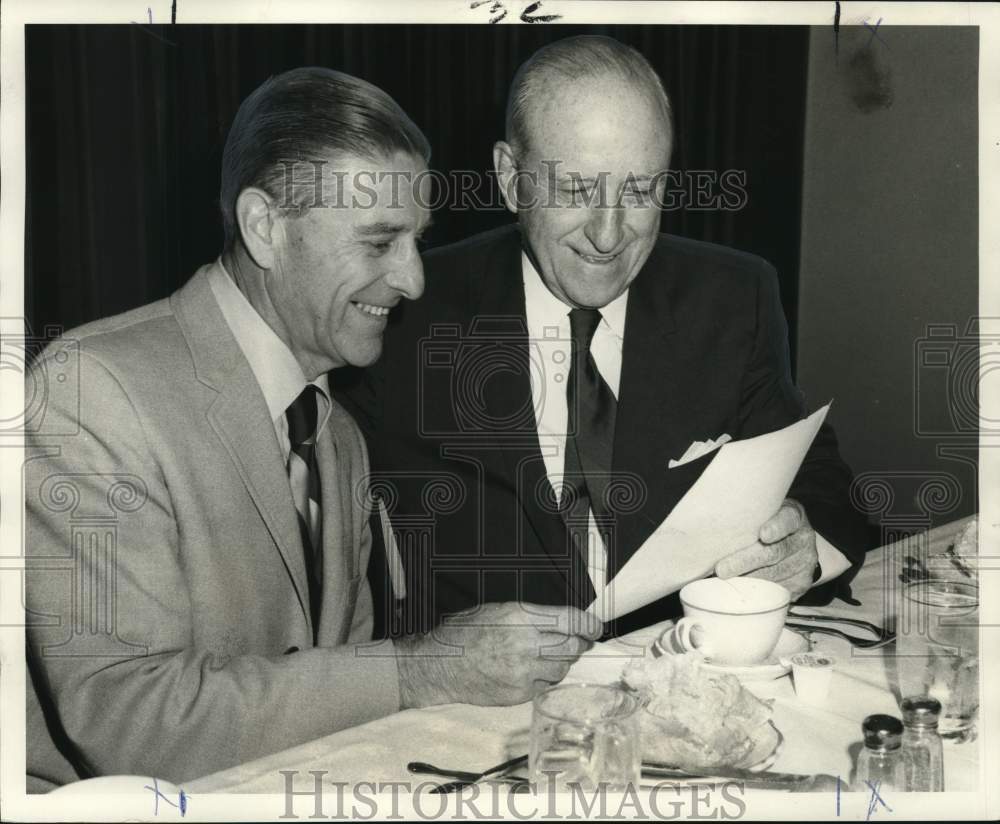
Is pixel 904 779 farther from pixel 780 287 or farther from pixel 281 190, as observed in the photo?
pixel 281 190

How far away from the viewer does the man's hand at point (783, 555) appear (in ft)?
5.00

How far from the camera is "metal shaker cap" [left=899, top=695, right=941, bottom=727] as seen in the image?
116 centimetres

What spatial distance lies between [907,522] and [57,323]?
1.45m

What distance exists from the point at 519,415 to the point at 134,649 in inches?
27.6

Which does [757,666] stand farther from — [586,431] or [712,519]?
[586,431]

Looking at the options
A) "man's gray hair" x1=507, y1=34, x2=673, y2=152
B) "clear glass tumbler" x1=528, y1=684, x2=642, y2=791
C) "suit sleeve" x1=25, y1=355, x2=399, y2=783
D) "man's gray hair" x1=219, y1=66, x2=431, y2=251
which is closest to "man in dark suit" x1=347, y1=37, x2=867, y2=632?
"man's gray hair" x1=507, y1=34, x2=673, y2=152

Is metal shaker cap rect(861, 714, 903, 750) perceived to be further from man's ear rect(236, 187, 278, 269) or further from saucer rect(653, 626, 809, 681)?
man's ear rect(236, 187, 278, 269)

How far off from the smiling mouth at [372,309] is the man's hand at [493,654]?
0.50 metres

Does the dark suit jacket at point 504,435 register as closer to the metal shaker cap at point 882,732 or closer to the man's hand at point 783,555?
the man's hand at point 783,555

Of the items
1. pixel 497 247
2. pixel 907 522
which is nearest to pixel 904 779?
pixel 907 522

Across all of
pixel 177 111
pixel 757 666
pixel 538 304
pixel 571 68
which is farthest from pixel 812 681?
pixel 177 111

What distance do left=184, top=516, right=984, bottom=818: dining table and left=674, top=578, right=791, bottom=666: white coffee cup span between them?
48mm

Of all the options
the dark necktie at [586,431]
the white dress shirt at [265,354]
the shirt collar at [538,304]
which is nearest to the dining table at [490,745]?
the dark necktie at [586,431]

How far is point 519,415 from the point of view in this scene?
1662mm
